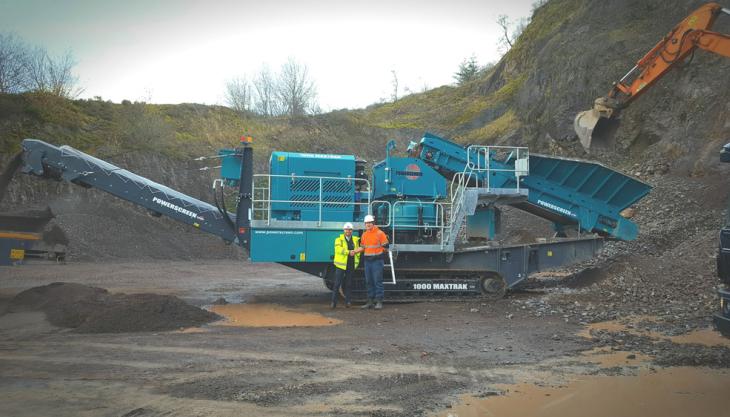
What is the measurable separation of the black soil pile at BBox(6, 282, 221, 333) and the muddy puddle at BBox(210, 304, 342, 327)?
460 mm

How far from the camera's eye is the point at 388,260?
1170cm

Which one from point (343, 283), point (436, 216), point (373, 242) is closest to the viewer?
point (373, 242)

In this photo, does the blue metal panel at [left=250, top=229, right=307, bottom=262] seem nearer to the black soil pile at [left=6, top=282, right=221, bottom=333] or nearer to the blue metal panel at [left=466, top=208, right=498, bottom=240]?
the black soil pile at [left=6, top=282, right=221, bottom=333]

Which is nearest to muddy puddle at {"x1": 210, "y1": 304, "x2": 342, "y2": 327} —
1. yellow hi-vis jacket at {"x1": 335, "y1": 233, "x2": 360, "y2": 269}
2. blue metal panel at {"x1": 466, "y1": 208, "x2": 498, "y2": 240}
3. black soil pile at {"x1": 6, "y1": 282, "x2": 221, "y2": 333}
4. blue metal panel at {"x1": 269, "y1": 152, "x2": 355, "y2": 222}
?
black soil pile at {"x1": 6, "y1": 282, "x2": 221, "y2": 333}

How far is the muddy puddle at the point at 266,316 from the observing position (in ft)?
31.0

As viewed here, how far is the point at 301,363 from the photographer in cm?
668

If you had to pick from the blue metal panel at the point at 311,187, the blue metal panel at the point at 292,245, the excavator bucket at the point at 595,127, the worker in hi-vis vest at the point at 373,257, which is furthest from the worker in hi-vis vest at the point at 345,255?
the excavator bucket at the point at 595,127

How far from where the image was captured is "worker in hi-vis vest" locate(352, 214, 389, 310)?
35.4ft

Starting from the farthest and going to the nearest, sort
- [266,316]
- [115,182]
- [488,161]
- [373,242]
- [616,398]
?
[488,161], [115,182], [373,242], [266,316], [616,398]

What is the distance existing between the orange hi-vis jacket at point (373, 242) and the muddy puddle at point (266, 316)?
4.93 ft

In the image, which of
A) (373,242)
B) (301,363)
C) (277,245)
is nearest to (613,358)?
(301,363)

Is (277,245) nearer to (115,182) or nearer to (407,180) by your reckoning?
(407,180)

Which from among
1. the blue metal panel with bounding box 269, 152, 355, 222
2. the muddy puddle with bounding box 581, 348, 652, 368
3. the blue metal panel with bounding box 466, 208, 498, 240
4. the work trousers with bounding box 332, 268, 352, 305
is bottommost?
the muddy puddle with bounding box 581, 348, 652, 368

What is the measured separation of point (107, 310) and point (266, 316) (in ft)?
8.55
